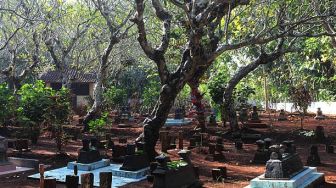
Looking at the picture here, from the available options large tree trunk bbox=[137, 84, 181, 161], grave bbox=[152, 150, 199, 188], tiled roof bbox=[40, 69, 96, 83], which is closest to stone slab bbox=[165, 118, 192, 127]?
large tree trunk bbox=[137, 84, 181, 161]

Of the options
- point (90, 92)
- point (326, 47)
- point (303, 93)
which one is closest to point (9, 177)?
point (303, 93)

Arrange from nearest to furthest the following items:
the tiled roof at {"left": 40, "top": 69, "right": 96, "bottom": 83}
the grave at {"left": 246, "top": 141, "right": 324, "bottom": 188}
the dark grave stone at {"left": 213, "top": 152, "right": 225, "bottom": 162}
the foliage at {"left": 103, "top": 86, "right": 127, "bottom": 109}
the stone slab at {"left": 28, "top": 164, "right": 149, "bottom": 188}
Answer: the grave at {"left": 246, "top": 141, "right": 324, "bottom": 188}, the stone slab at {"left": 28, "top": 164, "right": 149, "bottom": 188}, the dark grave stone at {"left": 213, "top": 152, "right": 225, "bottom": 162}, the foliage at {"left": 103, "top": 86, "right": 127, "bottom": 109}, the tiled roof at {"left": 40, "top": 69, "right": 96, "bottom": 83}

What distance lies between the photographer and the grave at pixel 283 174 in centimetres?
865

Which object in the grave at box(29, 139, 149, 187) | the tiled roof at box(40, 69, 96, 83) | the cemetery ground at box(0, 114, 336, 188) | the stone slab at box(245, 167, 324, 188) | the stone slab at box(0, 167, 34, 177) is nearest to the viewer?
the stone slab at box(245, 167, 324, 188)

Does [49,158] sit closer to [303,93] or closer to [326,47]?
[303,93]

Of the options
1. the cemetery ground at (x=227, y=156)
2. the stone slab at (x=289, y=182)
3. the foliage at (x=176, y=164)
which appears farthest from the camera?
the cemetery ground at (x=227, y=156)

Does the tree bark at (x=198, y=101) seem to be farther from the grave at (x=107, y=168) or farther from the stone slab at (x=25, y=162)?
the stone slab at (x=25, y=162)

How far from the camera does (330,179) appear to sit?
34.3ft

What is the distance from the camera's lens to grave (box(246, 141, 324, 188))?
8648 millimetres

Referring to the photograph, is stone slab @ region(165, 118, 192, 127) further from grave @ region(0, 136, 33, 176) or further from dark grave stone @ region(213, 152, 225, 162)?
grave @ region(0, 136, 33, 176)

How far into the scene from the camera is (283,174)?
8.73 metres

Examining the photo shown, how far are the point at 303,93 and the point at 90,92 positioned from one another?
26816mm

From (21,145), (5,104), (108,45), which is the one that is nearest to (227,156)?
(21,145)

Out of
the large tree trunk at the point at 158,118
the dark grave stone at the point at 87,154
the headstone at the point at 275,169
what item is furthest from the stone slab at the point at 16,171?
the headstone at the point at 275,169
